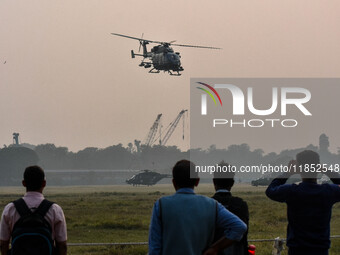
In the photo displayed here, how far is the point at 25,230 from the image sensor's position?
7.47 m

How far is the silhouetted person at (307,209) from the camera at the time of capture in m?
8.37

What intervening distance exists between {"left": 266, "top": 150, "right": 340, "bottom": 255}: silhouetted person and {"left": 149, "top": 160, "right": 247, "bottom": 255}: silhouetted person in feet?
4.79

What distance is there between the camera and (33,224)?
7520 millimetres

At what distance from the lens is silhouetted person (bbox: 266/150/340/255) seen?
27.5 ft

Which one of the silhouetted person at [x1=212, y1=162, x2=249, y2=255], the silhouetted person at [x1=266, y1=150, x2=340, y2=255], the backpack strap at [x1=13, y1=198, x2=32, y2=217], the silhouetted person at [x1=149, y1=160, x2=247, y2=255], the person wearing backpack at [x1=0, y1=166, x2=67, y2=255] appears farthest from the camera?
A: the silhouetted person at [x1=212, y1=162, x2=249, y2=255]

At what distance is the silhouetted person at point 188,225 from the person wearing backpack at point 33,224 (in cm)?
113

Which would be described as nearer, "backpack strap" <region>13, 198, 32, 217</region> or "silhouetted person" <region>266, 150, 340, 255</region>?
"backpack strap" <region>13, 198, 32, 217</region>

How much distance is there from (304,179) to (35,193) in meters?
2.75

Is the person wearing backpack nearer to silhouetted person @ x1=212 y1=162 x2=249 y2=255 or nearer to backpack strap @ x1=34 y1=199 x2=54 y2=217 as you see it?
backpack strap @ x1=34 y1=199 x2=54 y2=217

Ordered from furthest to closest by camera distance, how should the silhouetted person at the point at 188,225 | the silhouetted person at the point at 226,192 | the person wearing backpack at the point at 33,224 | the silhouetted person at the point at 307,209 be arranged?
the silhouetted person at the point at 226,192
the silhouetted person at the point at 307,209
the person wearing backpack at the point at 33,224
the silhouetted person at the point at 188,225

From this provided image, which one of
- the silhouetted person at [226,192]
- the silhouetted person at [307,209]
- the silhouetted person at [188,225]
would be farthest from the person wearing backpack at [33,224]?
the silhouetted person at [307,209]

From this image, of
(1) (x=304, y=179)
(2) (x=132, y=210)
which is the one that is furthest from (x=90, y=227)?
(1) (x=304, y=179)

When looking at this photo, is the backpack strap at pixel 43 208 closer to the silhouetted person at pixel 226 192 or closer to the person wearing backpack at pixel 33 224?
the person wearing backpack at pixel 33 224

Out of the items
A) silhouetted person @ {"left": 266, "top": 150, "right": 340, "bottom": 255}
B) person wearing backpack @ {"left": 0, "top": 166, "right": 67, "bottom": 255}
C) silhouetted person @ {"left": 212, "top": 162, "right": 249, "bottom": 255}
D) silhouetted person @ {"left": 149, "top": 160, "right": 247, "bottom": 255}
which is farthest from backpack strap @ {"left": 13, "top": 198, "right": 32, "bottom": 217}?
silhouetted person @ {"left": 266, "top": 150, "right": 340, "bottom": 255}
